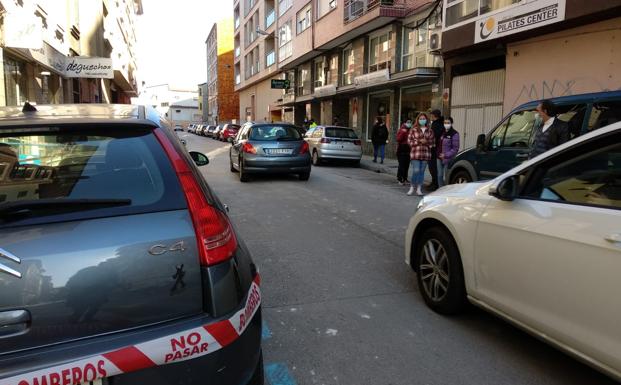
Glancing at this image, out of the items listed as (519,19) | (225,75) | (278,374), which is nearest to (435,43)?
(519,19)

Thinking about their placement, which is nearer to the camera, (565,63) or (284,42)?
(565,63)

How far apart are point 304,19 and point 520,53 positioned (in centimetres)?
1916

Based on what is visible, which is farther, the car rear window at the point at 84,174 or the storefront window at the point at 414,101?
the storefront window at the point at 414,101

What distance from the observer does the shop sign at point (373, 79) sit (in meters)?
19.5

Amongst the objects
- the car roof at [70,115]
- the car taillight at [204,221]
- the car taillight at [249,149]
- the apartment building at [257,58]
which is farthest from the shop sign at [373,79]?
the car taillight at [204,221]

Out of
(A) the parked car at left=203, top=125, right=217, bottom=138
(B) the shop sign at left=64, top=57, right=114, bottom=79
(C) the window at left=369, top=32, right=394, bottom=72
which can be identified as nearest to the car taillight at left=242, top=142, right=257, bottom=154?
(B) the shop sign at left=64, top=57, right=114, bottom=79

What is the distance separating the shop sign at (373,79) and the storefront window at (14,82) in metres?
12.4

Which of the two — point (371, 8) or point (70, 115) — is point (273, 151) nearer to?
point (70, 115)

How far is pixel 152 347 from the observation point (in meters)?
1.90

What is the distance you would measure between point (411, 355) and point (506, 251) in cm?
92

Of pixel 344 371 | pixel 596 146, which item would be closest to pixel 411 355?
pixel 344 371

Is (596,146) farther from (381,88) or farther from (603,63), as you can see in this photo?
(381,88)

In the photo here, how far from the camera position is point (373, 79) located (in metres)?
20.5

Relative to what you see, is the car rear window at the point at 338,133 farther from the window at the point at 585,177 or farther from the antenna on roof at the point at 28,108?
the antenna on roof at the point at 28,108
